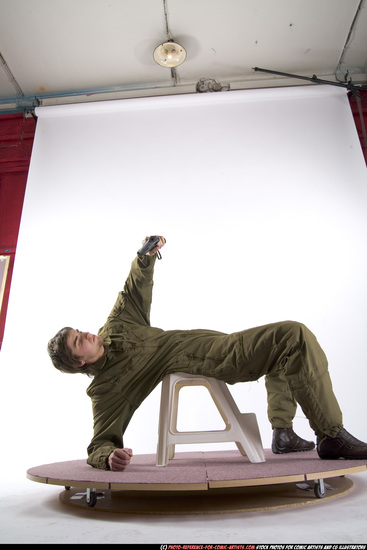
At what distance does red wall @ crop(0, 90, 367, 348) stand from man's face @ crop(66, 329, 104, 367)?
1690 mm

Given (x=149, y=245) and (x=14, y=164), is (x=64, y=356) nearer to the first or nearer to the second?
(x=149, y=245)

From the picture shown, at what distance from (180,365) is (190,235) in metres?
1.37

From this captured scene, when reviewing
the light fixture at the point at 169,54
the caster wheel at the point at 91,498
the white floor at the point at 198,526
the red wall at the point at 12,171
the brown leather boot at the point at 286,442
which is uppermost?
the light fixture at the point at 169,54

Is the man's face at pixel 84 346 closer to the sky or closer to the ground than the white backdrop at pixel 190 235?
closer to the ground

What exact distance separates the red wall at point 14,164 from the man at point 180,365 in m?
1.67

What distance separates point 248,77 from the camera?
3.37 meters

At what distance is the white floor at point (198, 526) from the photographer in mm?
879

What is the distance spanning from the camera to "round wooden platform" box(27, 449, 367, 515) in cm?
103

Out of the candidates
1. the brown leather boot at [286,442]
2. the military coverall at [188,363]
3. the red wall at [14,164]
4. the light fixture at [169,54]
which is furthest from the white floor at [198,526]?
the light fixture at [169,54]

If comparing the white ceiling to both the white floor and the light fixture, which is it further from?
the white floor

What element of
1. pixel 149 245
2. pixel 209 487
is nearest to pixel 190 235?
pixel 149 245

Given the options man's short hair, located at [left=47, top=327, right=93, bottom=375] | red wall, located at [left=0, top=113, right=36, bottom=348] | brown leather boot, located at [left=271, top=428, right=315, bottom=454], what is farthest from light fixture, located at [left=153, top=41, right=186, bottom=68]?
brown leather boot, located at [left=271, top=428, right=315, bottom=454]

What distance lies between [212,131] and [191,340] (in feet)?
6.78

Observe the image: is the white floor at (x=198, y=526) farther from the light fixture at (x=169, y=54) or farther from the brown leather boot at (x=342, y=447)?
the light fixture at (x=169, y=54)
